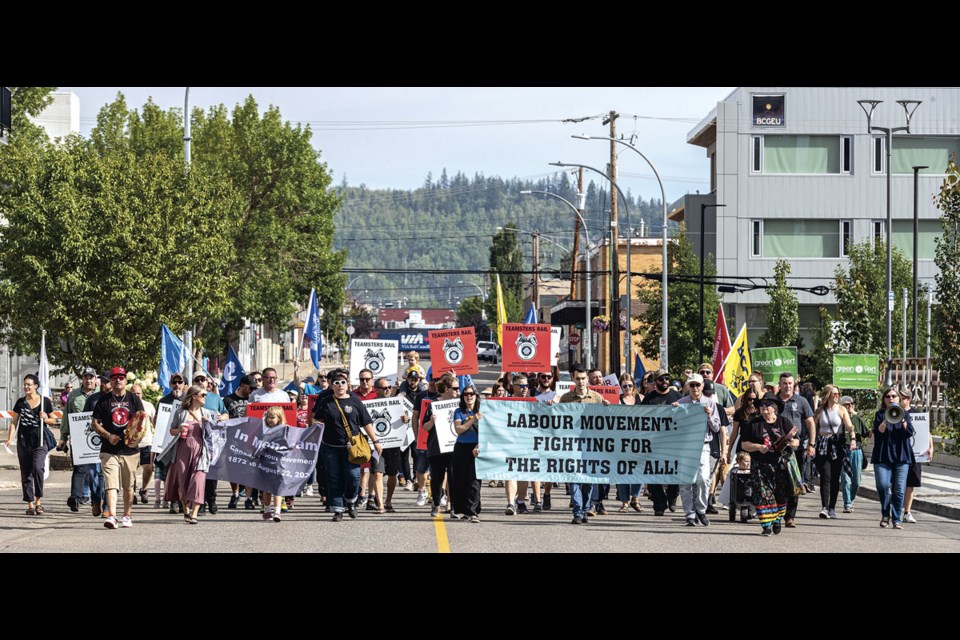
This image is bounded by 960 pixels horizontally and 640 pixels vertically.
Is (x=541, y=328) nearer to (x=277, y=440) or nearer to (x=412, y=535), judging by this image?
(x=277, y=440)

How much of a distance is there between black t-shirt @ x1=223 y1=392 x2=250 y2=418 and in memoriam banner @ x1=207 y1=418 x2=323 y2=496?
1.46m

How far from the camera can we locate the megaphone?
17.3 metres

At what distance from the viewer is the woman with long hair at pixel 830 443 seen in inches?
733

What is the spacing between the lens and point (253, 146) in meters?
47.3

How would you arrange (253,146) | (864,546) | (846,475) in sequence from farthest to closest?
1. (253,146)
2. (846,475)
3. (864,546)

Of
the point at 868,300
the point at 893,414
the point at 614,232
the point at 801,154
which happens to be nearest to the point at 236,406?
the point at 893,414

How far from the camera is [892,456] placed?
1748 cm

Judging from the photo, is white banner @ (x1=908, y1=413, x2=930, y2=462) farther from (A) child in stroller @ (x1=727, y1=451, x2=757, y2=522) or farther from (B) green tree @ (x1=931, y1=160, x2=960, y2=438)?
(A) child in stroller @ (x1=727, y1=451, x2=757, y2=522)

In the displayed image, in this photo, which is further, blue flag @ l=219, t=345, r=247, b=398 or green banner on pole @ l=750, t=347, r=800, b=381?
blue flag @ l=219, t=345, r=247, b=398

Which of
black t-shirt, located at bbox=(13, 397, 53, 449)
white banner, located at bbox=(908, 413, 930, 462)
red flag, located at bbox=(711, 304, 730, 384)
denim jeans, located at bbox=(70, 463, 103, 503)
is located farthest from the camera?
red flag, located at bbox=(711, 304, 730, 384)

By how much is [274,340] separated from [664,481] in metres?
89.1

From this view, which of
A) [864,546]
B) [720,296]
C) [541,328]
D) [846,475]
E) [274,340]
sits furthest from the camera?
[274,340]

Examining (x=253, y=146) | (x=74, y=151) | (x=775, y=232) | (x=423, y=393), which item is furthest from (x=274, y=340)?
(x=423, y=393)

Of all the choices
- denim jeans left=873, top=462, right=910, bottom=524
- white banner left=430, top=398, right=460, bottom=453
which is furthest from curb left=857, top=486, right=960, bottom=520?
white banner left=430, top=398, right=460, bottom=453
